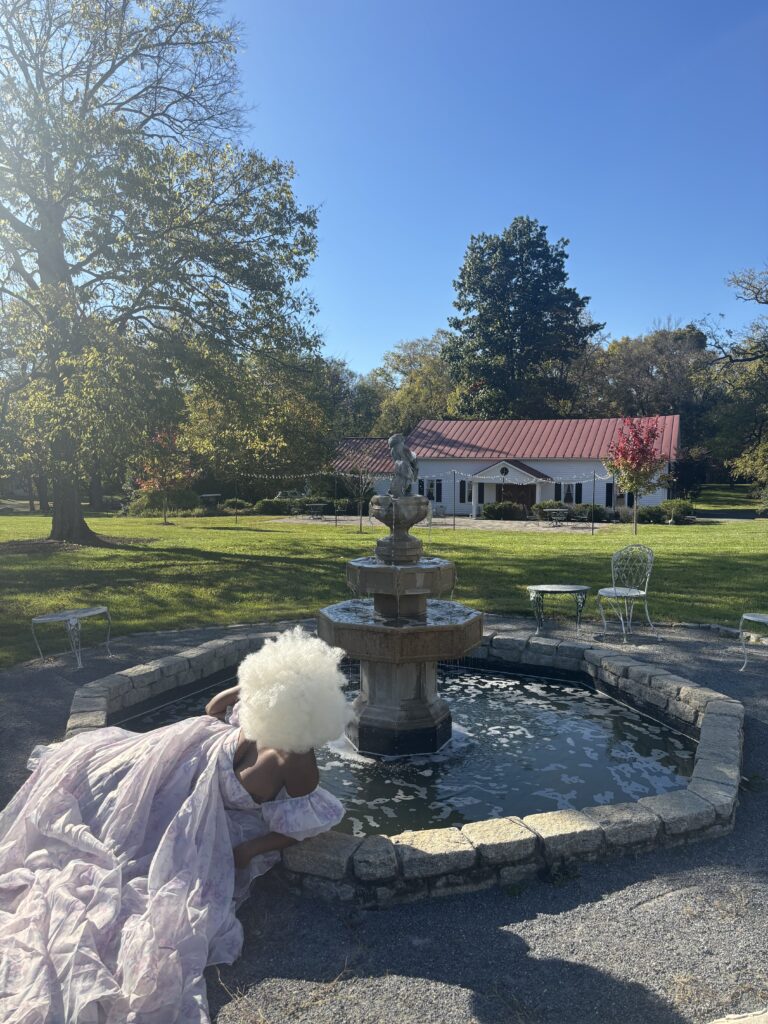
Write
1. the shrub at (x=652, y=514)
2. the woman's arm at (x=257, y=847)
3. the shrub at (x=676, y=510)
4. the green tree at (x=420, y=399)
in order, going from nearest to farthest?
the woman's arm at (x=257, y=847)
the shrub at (x=676, y=510)
the shrub at (x=652, y=514)
the green tree at (x=420, y=399)

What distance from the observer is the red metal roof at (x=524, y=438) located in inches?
1487

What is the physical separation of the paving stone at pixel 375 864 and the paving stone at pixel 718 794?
202 centimetres

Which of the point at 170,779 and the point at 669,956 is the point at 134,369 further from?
the point at 669,956

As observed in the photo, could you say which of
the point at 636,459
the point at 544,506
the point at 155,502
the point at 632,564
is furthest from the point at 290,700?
the point at 155,502

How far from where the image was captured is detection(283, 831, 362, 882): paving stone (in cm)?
359

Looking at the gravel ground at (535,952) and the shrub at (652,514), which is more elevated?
the shrub at (652,514)

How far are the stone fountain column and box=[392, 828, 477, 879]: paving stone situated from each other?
71.9 inches

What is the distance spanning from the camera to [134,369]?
15070 mm

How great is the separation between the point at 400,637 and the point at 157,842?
2497mm

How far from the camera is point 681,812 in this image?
411 centimetres

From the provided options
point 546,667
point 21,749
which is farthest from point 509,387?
point 21,749

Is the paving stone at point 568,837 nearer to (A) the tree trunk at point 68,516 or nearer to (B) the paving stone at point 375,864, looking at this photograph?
(B) the paving stone at point 375,864

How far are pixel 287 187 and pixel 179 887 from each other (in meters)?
18.4

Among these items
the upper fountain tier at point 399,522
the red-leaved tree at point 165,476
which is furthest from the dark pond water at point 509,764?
the red-leaved tree at point 165,476
